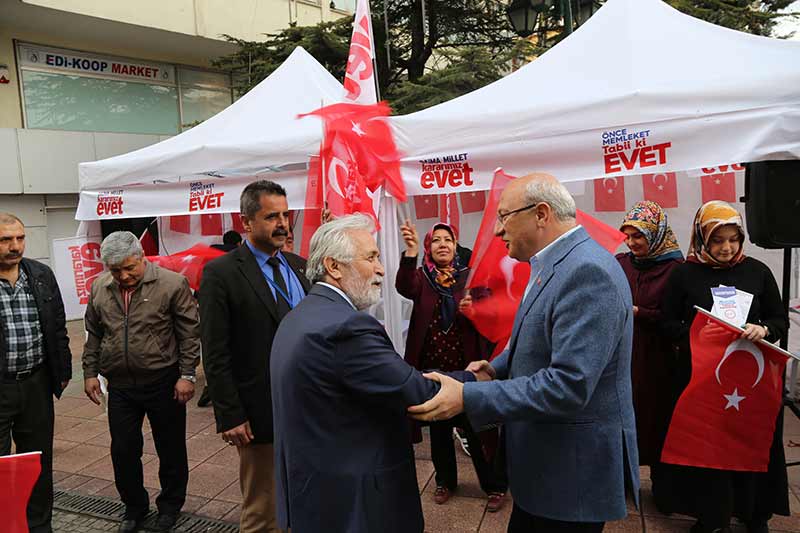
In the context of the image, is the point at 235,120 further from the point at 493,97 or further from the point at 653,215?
the point at 653,215

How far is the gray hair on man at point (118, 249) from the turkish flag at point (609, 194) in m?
4.23

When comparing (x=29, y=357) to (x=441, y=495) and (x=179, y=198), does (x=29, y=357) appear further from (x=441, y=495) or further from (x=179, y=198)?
(x=441, y=495)

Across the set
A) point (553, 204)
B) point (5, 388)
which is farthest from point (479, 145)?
point (5, 388)

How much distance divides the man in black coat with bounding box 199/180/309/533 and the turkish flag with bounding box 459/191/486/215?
3.28m

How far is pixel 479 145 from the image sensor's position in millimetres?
3438

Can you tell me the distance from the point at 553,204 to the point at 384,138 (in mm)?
2059

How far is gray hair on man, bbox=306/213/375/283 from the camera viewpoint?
188cm

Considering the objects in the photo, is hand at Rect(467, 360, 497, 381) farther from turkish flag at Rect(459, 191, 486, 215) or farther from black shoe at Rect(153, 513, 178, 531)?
turkish flag at Rect(459, 191, 486, 215)

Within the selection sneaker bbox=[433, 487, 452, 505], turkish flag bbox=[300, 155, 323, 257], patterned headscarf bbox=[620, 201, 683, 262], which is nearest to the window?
turkish flag bbox=[300, 155, 323, 257]

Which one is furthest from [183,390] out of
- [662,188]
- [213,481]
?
[662,188]

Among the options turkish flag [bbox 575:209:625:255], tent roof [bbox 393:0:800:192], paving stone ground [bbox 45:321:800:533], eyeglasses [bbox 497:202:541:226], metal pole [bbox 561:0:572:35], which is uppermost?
metal pole [bbox 561:0:572:35]

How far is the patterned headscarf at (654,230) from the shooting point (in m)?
3.33

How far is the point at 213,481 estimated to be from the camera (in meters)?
4.13

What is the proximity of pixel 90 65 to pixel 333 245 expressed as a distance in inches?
527
